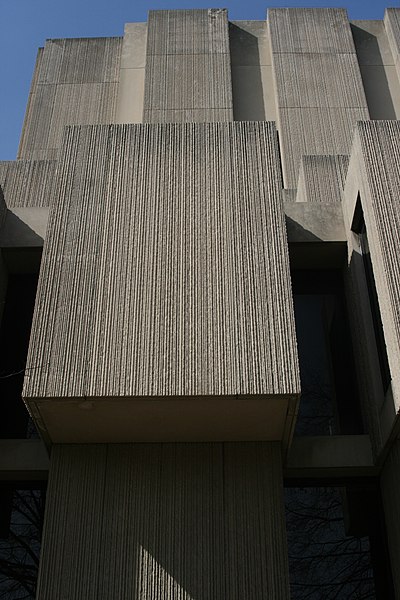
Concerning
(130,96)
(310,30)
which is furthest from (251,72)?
(130,96)

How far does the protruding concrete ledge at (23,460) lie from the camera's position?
27.6 ft

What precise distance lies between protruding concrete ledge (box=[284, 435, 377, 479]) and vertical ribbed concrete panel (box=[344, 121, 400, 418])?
4.72ft

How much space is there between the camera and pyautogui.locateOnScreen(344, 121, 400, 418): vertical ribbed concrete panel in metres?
7.46

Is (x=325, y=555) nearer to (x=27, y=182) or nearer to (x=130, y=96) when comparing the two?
(x=27, y=182)

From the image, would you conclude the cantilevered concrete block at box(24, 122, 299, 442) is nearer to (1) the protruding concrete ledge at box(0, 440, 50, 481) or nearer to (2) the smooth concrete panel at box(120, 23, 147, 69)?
(1) the protruding concrete ledge at box(0, 440, 50, 481)

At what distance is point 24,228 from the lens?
10.0 meters

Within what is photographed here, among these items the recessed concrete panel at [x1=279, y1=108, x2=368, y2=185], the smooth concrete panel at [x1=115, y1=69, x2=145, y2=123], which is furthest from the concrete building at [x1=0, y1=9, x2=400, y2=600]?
the smooth concrete panel at [x1=115, y1=69, x2=145, y2=123]

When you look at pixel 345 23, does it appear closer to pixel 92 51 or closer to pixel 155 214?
pixel 92 51

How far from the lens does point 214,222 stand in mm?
8672

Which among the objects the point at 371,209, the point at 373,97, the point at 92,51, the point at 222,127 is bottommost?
the point at 371,209

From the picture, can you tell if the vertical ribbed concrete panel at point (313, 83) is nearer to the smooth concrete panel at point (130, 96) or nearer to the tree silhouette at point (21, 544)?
the smooth concrete panel at point (130, 96)

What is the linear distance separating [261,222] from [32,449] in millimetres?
3917

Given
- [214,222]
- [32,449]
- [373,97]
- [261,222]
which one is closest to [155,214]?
[214,222]

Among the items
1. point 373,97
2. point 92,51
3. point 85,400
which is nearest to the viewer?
point 85,400
